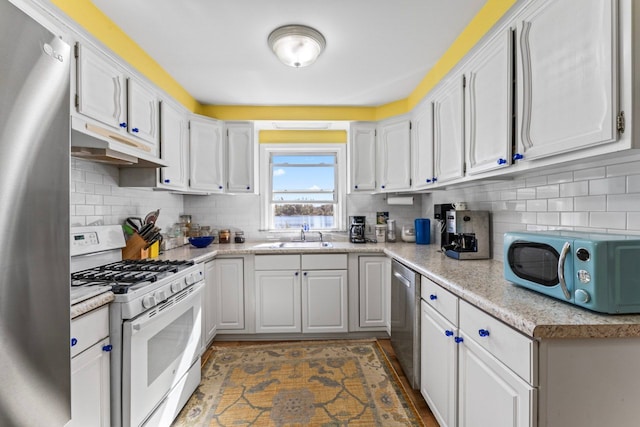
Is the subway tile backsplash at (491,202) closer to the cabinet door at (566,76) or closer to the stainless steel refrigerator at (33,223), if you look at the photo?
the cabinet door at (566,76)

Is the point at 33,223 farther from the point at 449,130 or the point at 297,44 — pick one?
the point at 449,130

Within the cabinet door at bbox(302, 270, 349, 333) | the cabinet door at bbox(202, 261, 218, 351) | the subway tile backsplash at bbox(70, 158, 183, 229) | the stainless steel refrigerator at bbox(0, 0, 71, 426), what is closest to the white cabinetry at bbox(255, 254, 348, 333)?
the cabinet door at bbox(302, 270, 349, 333)

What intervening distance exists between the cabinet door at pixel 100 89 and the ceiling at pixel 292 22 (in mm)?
335

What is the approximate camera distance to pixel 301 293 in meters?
2.75

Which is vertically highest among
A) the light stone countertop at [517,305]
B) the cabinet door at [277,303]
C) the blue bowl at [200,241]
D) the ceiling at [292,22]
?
the ceiling at [292,22]

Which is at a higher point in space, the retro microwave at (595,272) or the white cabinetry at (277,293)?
the retro microwave at (595,272)

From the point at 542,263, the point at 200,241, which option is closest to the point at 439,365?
the point at 542,263

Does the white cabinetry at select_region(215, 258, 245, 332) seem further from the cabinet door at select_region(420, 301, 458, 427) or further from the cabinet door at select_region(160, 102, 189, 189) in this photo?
the cabinet door at select_region(420, 301, 458, 427)

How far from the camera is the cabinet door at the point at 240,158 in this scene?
3.08 metres

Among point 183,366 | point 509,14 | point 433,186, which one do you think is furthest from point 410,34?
point 183,366

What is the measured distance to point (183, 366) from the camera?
5.87ft

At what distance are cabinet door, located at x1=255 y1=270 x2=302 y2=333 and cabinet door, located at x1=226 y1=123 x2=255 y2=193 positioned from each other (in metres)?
1.02

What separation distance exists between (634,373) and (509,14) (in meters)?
1.59

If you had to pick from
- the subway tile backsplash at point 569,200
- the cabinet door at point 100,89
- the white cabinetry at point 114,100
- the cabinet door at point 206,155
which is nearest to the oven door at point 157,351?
the white cabinetry at point 114,100
